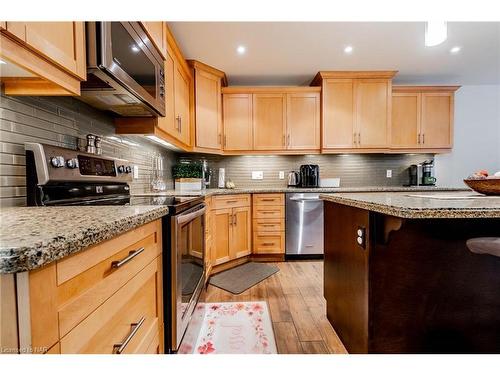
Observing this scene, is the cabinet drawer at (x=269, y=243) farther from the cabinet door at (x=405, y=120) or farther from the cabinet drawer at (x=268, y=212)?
the cabinet door at (x=405, y=120)

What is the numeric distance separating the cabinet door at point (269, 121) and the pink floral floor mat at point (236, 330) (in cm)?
200

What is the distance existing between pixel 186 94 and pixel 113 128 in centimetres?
117

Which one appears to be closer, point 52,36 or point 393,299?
point 52,36

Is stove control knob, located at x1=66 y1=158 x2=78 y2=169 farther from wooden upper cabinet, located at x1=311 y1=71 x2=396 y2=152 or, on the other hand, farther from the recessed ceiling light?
wooden upper cabinet, located at x1=311 y1=71 x2=396 y2=152

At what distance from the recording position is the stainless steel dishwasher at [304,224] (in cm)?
293

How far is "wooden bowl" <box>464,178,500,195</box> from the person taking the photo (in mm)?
1081

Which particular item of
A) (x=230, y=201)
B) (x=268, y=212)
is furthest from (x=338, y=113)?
(x=230, y=201)

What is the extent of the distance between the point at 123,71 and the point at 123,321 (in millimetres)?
1057

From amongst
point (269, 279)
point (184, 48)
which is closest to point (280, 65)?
point (184, 48)

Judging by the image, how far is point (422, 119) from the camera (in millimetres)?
3234

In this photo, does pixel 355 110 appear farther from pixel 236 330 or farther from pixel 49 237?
pixel 49 237

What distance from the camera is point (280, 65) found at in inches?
115

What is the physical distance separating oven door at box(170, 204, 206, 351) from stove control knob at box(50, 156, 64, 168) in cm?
55
